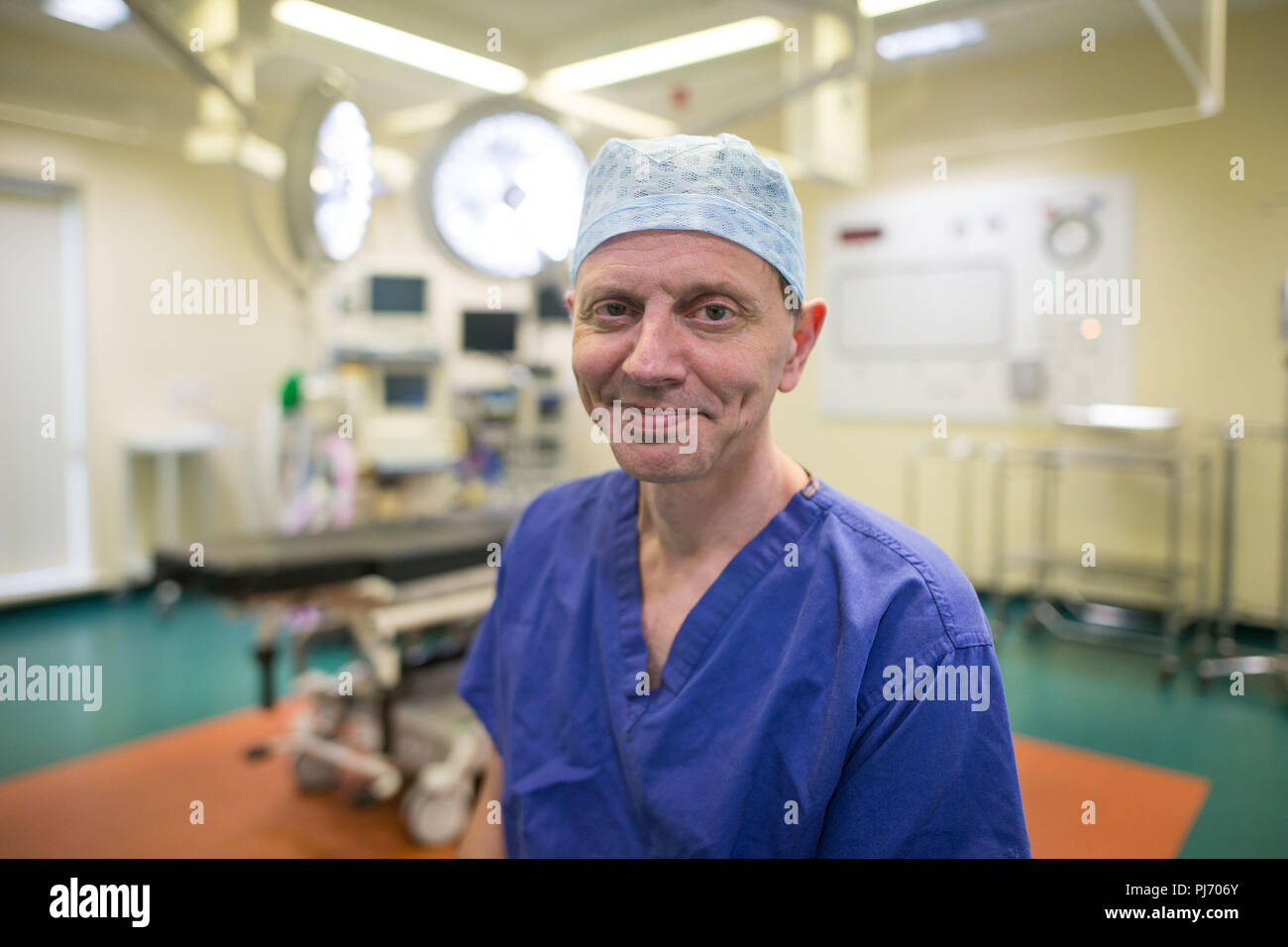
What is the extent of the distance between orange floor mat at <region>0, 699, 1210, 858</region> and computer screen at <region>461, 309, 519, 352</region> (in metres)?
1.53

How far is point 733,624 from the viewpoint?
2.94ft

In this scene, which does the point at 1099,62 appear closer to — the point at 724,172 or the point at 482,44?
the point at 482,44

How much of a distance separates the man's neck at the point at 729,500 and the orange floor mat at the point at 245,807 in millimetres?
1359

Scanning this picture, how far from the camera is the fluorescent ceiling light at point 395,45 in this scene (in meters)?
1.48

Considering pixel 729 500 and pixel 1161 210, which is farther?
pixel 1161 210

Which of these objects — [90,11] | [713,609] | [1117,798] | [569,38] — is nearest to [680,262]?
[713,609]

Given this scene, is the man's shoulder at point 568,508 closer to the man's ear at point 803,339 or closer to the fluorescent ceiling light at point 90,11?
the man's ear at point 803,339

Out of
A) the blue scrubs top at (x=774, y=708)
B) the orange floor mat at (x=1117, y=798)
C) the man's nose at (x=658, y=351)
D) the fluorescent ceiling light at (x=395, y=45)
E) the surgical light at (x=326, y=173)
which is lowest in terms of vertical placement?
the orange floor mat at (x=1117, y=798)

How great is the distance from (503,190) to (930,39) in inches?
36.7

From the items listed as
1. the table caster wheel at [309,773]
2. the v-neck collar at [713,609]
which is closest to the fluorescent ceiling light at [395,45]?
the v-neck collar at [713,609]

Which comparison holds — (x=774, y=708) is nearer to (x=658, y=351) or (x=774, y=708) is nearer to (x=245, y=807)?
(x=658, y=351)

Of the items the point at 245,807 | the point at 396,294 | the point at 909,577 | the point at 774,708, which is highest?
the point at 396,294
